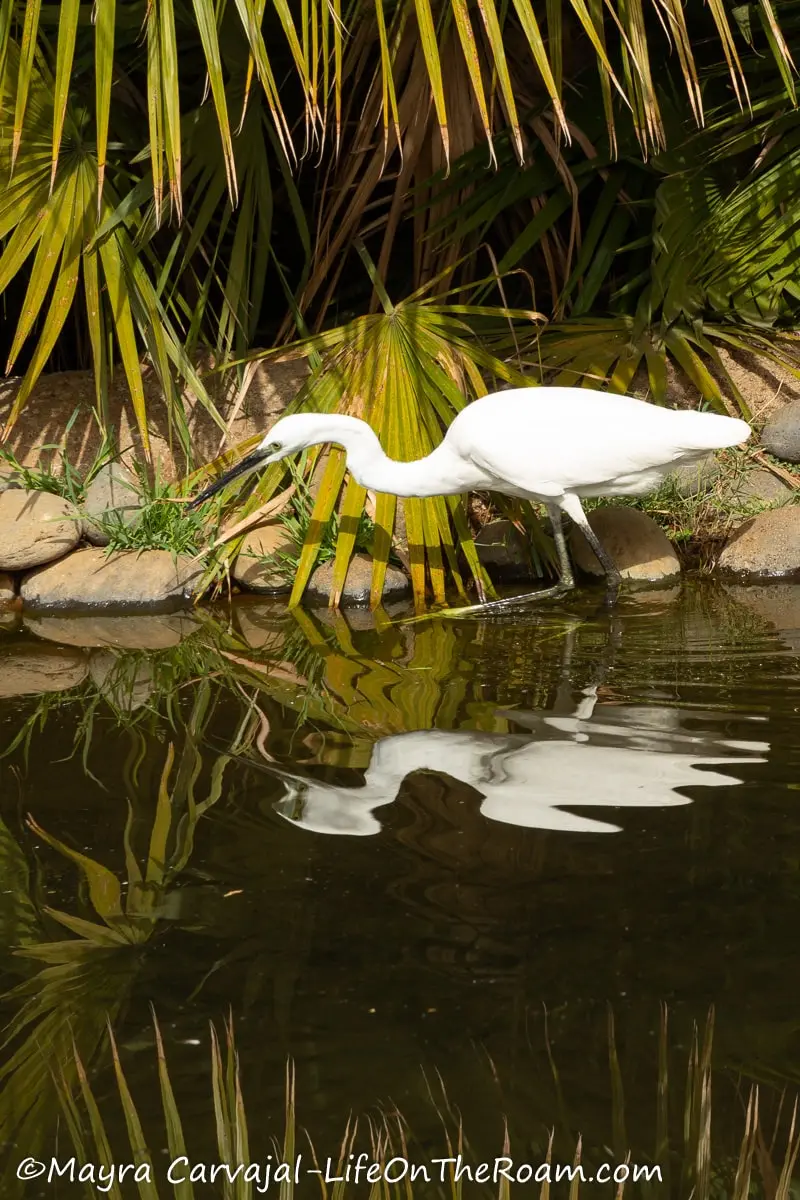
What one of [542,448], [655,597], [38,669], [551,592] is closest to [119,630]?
[38,669]

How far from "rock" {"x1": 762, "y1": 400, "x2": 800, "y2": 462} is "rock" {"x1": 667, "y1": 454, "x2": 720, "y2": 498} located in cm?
31

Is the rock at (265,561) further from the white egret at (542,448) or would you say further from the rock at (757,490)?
the rock at (757,490)

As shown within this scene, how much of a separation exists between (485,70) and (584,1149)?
6053mm

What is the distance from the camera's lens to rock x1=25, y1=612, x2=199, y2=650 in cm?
542

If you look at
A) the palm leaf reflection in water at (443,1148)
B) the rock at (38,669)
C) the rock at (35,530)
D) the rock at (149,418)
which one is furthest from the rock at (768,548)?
the palm leaf reflection in water at (443,1148)

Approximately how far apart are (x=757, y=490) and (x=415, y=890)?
4.16 metres

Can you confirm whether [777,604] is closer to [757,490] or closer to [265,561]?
[757,490]

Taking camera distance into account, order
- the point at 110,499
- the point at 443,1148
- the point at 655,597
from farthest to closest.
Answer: the point at 110,499, the point at 655,597, the point at 443,1148

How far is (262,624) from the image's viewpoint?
5699 millimetres

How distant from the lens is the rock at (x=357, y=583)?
19.6 ft

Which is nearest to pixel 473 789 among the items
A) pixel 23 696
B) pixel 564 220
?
pixel 23 696

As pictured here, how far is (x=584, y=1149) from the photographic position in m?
2.13

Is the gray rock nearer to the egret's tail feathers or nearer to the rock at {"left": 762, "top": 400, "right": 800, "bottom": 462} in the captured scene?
the egret's tail feathers

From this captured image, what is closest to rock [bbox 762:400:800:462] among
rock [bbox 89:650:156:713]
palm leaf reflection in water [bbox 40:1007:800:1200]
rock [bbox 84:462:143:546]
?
rock [bbox 84:462:143:546]
